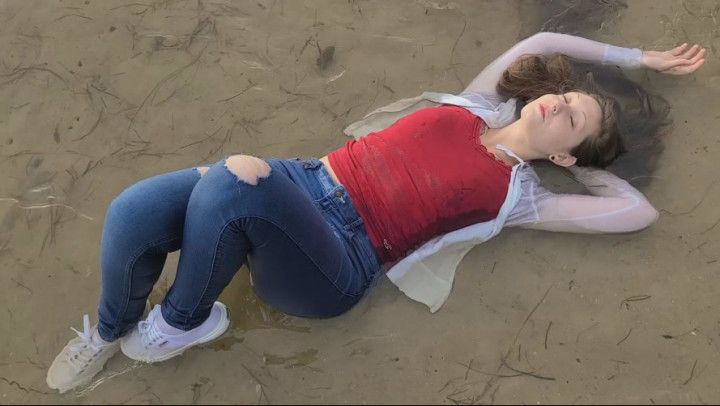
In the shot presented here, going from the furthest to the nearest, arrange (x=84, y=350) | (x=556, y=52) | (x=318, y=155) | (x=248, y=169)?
(x=318, y=155)
(x=556, y=52)
(x=84, y=350)
(x=248, y=169)

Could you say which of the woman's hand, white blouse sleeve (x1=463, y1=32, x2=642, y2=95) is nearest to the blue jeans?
white blouse sleeve (x1=463, y1=32, x2=642, y2=95)

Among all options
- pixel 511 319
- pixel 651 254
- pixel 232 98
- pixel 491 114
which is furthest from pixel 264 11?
pixel 651 254

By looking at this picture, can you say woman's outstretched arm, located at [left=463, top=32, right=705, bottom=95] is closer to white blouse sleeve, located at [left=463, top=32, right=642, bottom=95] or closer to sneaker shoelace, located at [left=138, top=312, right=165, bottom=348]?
white blouse sleeve, located at [left=463, top=32, right=642, bottom=95]

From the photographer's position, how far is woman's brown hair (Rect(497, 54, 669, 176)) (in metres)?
2.55

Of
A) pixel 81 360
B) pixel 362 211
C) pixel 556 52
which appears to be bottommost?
pixel 81 360

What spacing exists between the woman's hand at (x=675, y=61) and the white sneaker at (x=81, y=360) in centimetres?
267

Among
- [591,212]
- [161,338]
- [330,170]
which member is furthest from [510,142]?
[161,338]

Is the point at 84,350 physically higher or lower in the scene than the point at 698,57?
lower

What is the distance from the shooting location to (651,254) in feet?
8.72

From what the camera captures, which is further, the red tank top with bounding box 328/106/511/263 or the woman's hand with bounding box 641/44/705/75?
A: the woman's hand with bounding box 641/44/705/75

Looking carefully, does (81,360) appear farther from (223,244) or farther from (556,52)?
(556,52)

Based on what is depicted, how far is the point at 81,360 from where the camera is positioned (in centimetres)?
238

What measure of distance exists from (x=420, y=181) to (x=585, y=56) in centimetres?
113

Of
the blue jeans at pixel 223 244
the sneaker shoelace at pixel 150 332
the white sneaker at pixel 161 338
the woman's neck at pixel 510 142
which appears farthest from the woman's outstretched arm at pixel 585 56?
the sneaker shoelace at pixel 150 332
